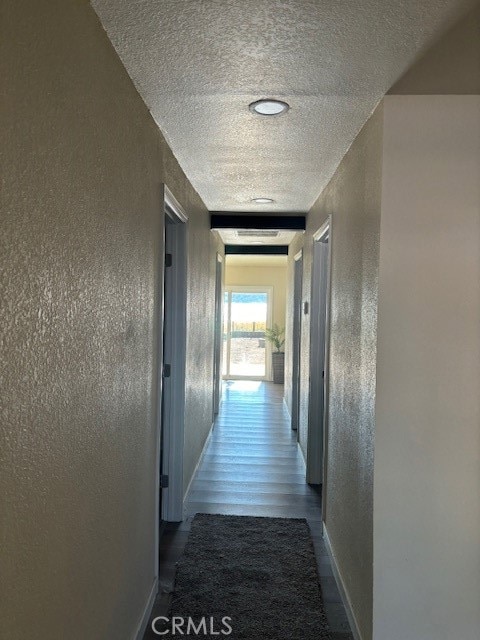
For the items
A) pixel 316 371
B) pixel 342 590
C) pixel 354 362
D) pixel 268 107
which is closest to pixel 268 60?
pixel 268 107

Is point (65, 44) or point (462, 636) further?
point (462, 636)

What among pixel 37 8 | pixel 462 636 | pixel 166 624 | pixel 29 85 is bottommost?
pixel 166 624

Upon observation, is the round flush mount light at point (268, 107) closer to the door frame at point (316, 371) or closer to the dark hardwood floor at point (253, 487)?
the door frame at point (316, 371)

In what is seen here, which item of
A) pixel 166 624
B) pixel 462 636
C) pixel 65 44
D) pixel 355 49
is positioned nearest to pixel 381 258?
pixel 355 49

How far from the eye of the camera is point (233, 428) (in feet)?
20.8

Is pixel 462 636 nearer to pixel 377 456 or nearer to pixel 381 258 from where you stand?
pixel 377 456

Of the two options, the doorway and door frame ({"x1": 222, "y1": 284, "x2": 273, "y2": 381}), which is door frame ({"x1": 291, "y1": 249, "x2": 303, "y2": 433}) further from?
door frame ({"x1": 222, "y1": 284, "x2": 273, "y2": 381})

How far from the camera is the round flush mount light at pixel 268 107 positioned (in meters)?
2.18

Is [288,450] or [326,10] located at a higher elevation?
[326,10]

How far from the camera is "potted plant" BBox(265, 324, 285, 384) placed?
33.8ft

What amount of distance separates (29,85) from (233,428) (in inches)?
220

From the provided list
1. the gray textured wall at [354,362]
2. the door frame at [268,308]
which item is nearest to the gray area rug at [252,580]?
the gray textured wall at [354,362]

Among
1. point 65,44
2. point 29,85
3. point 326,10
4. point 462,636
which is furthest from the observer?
point 462,636

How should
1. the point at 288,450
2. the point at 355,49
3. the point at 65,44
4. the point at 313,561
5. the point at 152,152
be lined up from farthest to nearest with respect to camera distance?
the point at 288,450, the point at 313,561, the point at 152,152, the point at 355,49, the point at 65,44
